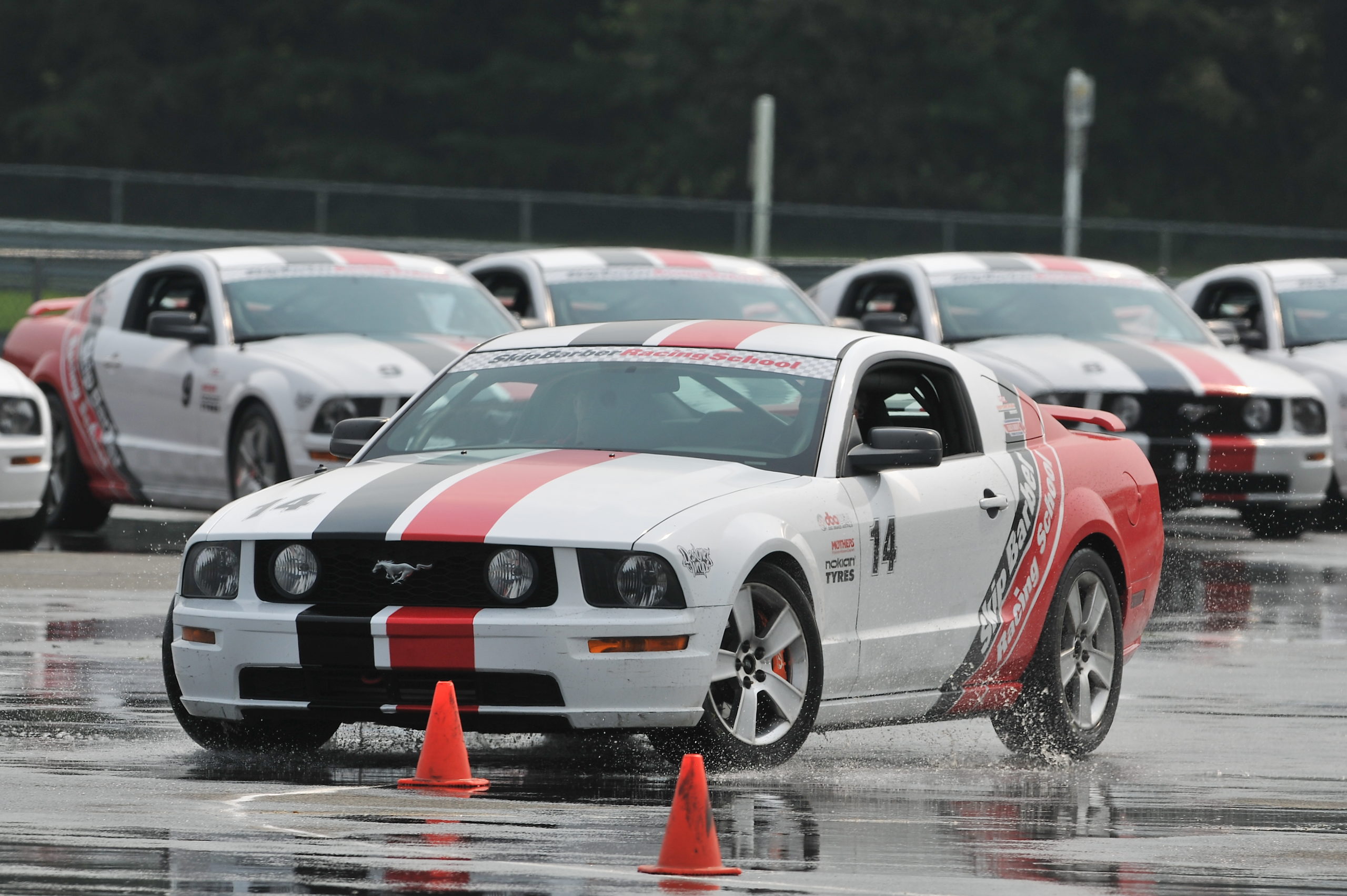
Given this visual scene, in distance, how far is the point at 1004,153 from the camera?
58.4m

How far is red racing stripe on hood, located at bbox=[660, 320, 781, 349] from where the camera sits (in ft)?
29.5

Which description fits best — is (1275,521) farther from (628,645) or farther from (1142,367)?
(628,645)

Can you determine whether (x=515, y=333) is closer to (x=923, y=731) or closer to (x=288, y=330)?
(x=923, y=731)

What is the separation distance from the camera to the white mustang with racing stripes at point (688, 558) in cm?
753

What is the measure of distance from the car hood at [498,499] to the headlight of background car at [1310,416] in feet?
32.2

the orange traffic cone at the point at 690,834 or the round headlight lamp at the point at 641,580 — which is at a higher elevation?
the round headlight lamp at the point at 641,580

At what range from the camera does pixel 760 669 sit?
7.80 m

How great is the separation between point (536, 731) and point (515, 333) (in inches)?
85.9

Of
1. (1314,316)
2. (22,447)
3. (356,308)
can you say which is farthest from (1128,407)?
(22,447)

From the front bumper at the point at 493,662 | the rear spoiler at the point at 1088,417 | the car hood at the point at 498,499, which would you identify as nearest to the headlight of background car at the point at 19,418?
the rear spoiler at the point at 1088,417

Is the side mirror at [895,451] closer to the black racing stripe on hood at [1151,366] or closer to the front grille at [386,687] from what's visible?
the front grille at [386,687]

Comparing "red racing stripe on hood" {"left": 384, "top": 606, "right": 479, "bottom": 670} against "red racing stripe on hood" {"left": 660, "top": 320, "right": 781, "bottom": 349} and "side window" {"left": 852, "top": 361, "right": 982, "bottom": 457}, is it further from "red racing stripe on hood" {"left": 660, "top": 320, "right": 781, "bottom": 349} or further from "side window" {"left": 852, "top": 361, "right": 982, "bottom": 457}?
"side window" {"left": 852, "top": 361, "right": 982, "bottom": 457}

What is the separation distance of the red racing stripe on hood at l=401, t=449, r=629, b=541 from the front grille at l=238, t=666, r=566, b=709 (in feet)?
1.23

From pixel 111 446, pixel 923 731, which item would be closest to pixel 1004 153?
pixel 111 446
